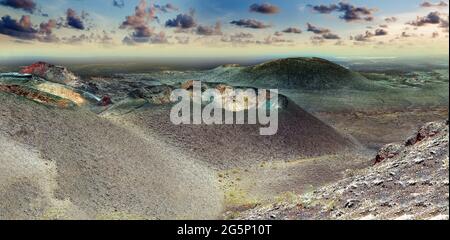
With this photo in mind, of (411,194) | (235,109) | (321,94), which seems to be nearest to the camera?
(411,194)

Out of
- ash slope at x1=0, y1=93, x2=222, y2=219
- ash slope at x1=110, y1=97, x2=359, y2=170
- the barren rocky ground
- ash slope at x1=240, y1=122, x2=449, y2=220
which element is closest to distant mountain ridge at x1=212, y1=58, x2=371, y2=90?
the barren rocky ground

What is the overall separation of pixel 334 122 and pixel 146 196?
60.7 meters

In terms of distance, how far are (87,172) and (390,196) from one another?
753 inches

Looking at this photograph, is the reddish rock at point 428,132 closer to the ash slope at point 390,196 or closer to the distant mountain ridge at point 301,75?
the ash slope at point 390,196

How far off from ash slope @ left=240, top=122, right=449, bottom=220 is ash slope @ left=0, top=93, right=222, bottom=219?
6.03 metres

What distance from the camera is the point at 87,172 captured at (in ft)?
116

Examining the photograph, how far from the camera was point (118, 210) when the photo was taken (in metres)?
32.6

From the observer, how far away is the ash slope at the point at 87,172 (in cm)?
3100

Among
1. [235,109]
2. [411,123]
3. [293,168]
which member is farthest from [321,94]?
[293,168]

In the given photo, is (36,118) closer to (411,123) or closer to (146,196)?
(146,196)

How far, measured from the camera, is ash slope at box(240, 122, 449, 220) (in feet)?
78.0

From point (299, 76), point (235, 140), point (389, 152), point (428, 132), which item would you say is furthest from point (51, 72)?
point (428, 132)

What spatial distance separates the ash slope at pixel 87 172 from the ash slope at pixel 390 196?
6028 millimetres

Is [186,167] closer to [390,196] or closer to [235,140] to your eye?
[235,140]
